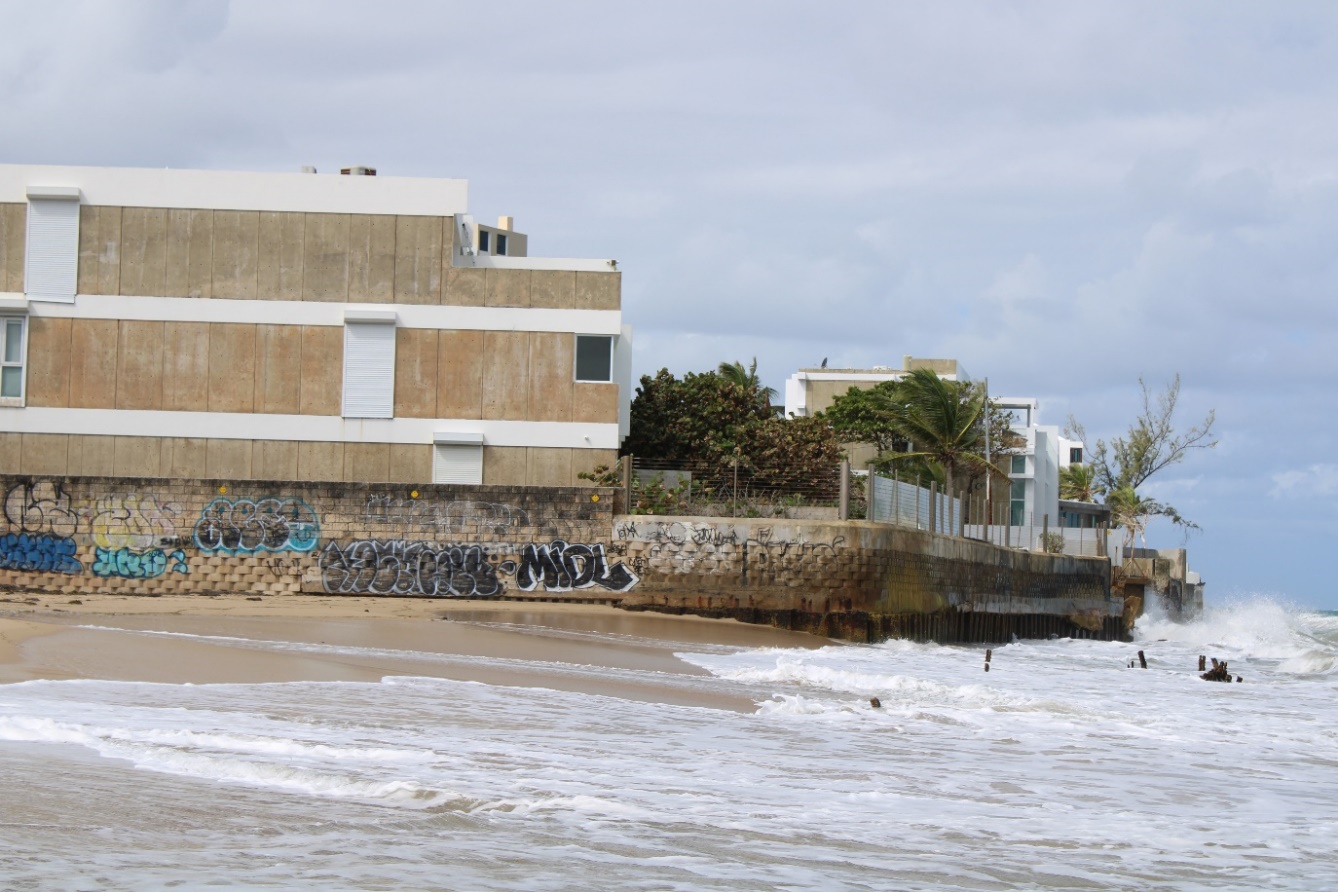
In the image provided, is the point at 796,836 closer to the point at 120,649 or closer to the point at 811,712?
the point at 811,712

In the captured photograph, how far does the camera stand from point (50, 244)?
30.7m

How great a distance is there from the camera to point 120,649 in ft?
50.6

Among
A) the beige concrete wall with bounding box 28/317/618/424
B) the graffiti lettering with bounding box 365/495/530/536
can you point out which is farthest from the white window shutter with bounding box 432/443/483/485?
the graffiti lettering with bounding box 365/495/530/536

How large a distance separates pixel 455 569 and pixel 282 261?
8.13 m

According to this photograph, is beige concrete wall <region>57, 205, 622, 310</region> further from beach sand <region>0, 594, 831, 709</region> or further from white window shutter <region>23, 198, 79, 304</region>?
beach sand <region>0, 594, 831, 709</region>

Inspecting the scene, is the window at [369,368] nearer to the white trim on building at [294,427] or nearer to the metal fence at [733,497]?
the white trim on building at [294,427]

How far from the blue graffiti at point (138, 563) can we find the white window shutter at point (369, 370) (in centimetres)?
490

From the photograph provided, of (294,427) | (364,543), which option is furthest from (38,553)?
(364,543)

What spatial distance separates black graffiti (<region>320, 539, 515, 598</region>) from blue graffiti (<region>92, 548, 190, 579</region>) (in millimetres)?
2809

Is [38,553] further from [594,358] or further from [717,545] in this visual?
[717,545]

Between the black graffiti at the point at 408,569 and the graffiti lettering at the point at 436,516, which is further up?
the graffiti lettering at the point at 436,516

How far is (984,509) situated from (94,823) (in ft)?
115

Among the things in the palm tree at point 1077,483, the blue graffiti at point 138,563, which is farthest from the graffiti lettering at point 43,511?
the palm tree at point 1077,483

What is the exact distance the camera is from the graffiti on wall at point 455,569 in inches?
1109
